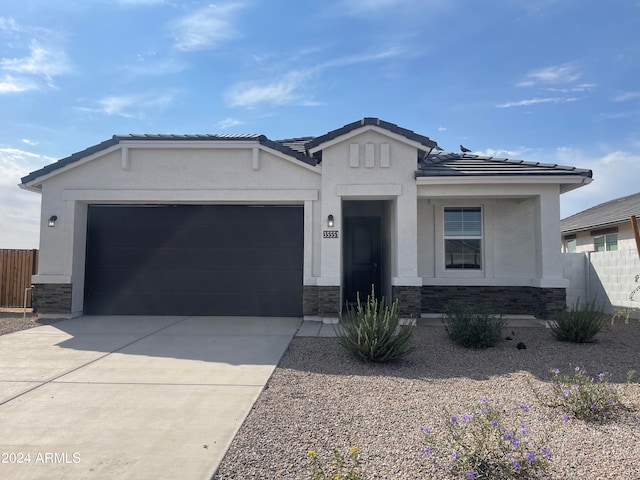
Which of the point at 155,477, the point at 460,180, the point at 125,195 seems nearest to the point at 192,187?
the point at 125,195

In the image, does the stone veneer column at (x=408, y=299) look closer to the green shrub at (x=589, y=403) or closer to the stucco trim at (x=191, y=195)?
the stucco trim at (x=191, y=195)

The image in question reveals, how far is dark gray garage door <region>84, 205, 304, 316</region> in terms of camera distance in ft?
33.8

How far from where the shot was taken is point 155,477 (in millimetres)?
3066

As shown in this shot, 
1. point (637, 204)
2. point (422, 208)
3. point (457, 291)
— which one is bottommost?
point (457, 291)

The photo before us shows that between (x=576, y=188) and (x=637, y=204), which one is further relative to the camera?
(x=637, y=204)

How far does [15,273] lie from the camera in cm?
1150

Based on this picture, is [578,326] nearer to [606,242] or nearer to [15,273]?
[606,242]

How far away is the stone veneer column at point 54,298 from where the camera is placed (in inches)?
384

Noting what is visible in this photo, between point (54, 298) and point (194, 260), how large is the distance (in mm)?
3228

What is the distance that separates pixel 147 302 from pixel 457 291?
25.0 ft

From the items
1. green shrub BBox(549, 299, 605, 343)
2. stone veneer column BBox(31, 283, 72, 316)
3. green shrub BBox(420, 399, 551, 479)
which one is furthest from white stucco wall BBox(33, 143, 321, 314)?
green shrub BBox(420, 399, 551, 479)

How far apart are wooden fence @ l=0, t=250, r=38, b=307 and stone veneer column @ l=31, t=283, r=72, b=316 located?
2145 millimetres

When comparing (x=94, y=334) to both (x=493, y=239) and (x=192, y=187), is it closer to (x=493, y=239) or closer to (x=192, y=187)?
(x=192, y=187)

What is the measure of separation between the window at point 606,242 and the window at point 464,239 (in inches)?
309
